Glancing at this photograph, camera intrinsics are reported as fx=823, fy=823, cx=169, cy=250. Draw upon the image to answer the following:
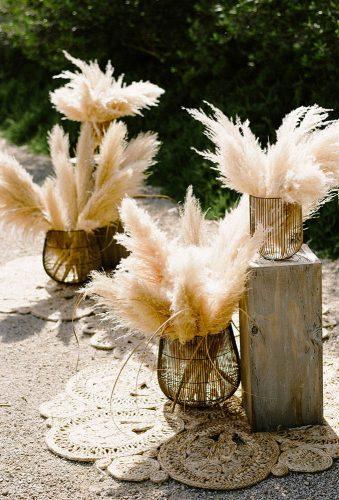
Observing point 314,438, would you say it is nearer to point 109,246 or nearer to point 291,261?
point 291,261

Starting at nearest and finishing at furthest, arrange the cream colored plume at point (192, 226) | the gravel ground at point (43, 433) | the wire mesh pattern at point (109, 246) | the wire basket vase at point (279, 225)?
the gravel ground at point (43, 433) < the wire basket vase at point (279, 225) < the cream colored plume at point (192, 226) < the wire mesh pattern at point (109, 246)

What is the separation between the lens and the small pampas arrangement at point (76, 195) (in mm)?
4801

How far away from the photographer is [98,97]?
16.0ft

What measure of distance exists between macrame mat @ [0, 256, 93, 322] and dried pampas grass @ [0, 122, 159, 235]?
15.3 inches

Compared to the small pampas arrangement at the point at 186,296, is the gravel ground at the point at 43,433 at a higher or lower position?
lower

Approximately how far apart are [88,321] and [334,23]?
3.12m

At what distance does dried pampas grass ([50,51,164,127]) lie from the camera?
15.9 feet

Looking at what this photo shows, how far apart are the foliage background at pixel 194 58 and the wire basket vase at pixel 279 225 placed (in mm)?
2159

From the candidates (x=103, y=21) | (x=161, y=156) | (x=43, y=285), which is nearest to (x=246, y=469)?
(x=43, y=285)

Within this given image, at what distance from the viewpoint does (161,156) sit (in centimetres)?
734

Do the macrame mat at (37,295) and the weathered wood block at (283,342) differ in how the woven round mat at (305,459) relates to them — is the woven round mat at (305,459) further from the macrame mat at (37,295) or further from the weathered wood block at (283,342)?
the macrame mat at (37,295)

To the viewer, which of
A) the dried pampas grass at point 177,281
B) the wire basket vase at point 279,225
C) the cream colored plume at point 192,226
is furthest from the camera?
the cream colored plume at point 192,226

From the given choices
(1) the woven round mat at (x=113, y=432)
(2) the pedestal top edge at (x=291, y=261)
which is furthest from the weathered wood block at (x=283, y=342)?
(1) the woven round mat at (x=113, y=432)

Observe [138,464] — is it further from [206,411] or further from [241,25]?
[241,25]
